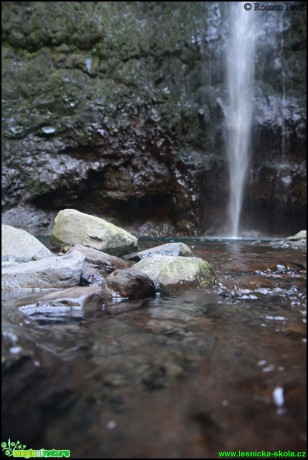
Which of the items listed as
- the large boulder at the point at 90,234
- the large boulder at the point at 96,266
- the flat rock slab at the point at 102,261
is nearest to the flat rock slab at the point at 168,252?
the large boulder at the point at 90,234

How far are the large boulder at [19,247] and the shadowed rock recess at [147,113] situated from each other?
7.94 m

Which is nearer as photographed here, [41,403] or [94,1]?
[41,403]

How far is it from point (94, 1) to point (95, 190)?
23.9 ft

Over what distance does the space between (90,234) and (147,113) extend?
9.26m

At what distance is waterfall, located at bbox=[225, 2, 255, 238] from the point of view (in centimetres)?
1348

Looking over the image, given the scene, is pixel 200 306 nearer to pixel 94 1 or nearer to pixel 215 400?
pixel 215 400

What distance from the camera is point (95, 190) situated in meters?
13.3

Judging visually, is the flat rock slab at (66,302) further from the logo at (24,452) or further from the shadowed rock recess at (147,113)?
the shadowed rock recess at (147,113)

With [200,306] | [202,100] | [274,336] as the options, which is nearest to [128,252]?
[200,306]

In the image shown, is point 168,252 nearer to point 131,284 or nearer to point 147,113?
point 131,284

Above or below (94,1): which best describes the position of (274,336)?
below

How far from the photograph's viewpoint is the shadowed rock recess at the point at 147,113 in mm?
12906

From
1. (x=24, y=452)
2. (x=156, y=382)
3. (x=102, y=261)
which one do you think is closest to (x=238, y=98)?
(x=102, y=261)

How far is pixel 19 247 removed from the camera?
4824 mm
